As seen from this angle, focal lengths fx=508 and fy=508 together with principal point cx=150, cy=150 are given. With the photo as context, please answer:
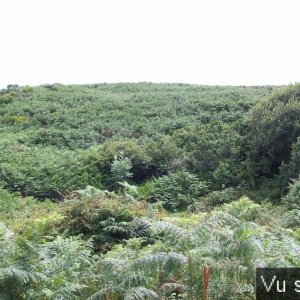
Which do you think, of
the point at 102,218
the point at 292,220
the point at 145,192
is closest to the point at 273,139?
the point at 145,192

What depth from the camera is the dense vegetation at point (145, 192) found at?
4.79 metres

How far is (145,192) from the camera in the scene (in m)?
15.6

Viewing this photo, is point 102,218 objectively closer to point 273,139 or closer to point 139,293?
point 139,293

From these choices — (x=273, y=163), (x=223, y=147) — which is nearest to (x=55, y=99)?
(x=223, y=147)

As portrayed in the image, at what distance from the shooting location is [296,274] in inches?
177

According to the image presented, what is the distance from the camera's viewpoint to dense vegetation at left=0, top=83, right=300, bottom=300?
479cm

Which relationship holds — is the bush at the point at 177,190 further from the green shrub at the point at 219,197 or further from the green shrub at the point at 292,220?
the green shrub at the point at 292,220

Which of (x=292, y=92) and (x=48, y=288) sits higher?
(x=292, y=92)

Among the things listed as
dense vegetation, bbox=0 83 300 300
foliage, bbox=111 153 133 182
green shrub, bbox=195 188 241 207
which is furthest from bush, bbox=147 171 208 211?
foliage, bbox=111 153 133 182

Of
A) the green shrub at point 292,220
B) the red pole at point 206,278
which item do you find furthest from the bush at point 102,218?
the red pole at point 206,278

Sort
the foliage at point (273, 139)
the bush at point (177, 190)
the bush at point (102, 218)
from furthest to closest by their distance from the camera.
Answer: the foliage at point (273, 139) < the bush at point (177, 190) < the bush at point (102, 218)

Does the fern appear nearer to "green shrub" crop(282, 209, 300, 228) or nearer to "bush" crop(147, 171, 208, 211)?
"green shrub" crop(282, 209, 300, 228)

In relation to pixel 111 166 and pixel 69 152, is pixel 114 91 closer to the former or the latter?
pixel 69 152

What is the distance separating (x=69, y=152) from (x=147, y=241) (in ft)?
40.0
